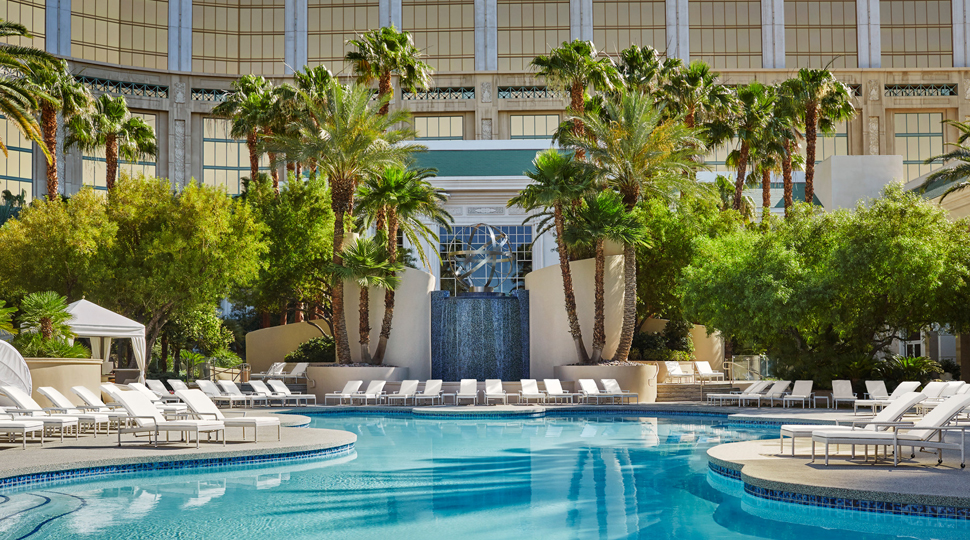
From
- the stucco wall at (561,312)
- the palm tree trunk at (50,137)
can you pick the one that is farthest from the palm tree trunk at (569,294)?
the palm tree trunk at (50,137)

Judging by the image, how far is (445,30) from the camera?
54500mm

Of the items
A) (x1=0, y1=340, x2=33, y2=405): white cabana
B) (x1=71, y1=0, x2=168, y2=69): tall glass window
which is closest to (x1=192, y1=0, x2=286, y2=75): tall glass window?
(x1=71, y1=0, x2=168, y2=69): tall glass window

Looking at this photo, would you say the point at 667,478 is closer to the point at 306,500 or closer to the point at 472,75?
the point at 306,500

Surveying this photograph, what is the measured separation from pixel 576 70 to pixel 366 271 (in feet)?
28.8

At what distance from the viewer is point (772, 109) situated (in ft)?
99.6

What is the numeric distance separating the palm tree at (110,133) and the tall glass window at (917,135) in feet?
145

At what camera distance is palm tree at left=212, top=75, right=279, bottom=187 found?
31.6m

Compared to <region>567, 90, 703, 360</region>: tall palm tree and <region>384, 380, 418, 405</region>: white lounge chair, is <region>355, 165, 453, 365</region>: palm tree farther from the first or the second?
<region>567, 90, 703, 360</region>: tall palm tree

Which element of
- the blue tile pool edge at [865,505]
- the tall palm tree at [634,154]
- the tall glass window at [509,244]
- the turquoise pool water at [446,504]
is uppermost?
the tall palm tree at [634,154]

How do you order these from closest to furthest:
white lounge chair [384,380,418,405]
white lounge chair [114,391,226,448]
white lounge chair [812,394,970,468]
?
white lounge chair [812,394,970,468] < white lounge chair [114,391,226,448] < white lounge chair [384,380,418,405]

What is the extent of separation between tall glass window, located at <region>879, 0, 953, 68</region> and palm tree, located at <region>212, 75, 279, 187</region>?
1558 inches

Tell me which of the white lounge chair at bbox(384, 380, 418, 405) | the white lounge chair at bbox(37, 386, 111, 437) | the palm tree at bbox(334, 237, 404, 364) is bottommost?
the white lounge chair at bbox(384, 380, 418, 405)

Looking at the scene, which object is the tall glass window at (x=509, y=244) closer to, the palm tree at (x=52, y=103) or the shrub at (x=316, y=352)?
the shrub at (x=316, y=352)

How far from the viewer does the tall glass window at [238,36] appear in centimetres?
5478
